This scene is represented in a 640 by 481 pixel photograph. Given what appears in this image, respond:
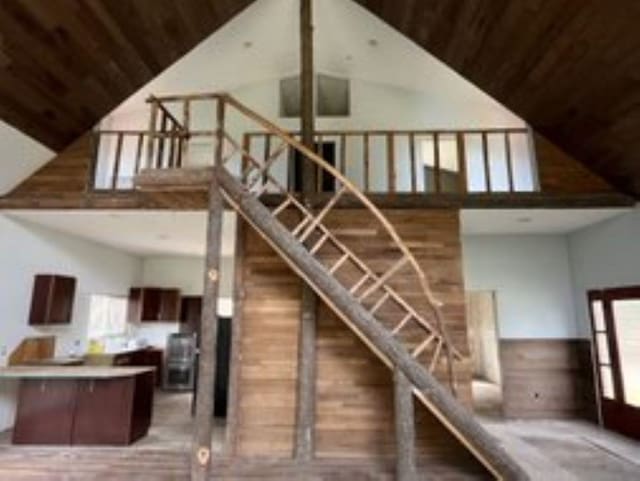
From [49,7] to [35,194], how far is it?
246cm

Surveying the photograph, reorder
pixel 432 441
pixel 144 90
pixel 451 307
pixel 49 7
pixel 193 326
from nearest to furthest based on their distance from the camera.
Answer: pixel 49 7 < pixel 432 441 < pixel 451 307 < pixel 144 90 < pixel 193 326

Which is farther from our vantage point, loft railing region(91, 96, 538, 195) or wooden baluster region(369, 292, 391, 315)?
loft railing region(91, 96, 538, 195)

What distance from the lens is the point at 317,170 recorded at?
562cm

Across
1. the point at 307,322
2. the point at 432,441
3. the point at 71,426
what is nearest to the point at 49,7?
the point at 307,322

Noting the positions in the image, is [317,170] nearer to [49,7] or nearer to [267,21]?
[267,21]

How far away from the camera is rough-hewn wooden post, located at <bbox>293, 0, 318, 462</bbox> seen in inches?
183

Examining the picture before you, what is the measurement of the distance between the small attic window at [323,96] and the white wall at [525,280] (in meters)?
3.40

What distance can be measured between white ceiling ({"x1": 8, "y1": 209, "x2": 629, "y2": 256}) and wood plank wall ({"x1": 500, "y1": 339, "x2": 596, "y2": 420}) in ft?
5.89

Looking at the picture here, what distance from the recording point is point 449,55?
551cm

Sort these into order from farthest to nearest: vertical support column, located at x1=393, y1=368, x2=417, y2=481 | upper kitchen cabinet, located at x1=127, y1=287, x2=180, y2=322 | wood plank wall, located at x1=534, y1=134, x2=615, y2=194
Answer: upper kitchen cabinet, located at x1=127, y1=287, x2=180, y2=322 → wood plank wall, located at x1=534, y1=134, x2=615, y2=194 → vertical support column, located at x1=393, y1=368, x2=417, y2=481

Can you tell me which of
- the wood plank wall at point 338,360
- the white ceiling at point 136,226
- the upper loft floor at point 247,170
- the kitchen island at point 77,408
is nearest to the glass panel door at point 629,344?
the upper loft floor at point 247,170

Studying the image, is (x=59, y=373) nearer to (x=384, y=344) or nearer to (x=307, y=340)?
(x=307, y=340)

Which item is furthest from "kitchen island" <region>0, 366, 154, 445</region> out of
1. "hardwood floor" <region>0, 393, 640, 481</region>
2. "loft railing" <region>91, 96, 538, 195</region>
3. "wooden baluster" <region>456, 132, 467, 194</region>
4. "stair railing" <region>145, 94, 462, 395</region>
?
"wooden baluster" <region>456, 132, 467, 194</region>

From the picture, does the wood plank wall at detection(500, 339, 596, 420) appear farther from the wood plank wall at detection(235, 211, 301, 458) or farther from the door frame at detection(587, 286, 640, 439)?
the wood plank wall at detection(235, 211, 301, 458)
